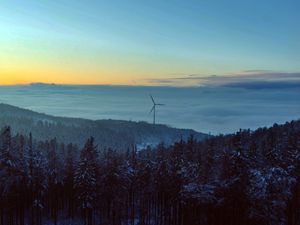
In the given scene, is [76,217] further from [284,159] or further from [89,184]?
[284,159]

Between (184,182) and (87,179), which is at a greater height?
(87,179)

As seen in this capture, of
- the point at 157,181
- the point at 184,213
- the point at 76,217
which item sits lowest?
the point at 76,217

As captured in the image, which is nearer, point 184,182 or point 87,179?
point 184,182

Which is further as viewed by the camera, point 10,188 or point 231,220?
point 10,188

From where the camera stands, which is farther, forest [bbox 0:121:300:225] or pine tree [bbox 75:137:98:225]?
pine tree [bbox 75:137:98:225]

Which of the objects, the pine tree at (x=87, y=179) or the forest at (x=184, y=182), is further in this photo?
the pine tree at (x=87, y=179)

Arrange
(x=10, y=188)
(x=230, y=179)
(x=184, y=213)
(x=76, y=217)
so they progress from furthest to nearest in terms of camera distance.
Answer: (x=76, y=217) < (x=184, y=213) < (x=10, y=188) < (x=230, y=179)

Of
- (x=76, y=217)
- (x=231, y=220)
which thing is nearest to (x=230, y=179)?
(x=231, y=220)

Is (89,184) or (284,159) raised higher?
(284,159)

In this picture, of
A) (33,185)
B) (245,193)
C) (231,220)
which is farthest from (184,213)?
(33,185)

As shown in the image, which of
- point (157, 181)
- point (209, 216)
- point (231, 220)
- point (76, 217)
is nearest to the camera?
point (231, 220)
